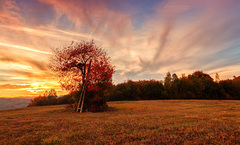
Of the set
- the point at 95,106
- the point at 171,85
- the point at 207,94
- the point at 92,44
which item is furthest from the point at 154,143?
the point at 207,94

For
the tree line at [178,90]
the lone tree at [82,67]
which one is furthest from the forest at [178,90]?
the lone tree at [82,67]

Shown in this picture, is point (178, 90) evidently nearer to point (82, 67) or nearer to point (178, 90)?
point (178, 90)

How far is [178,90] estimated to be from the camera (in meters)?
65.9

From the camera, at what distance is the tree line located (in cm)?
6456

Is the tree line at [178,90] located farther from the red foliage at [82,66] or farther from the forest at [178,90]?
the red foliage at [82,66]

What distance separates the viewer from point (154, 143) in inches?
205

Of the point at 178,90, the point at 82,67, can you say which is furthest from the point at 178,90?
the point at 82,67

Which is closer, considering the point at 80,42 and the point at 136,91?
the point at 80,42

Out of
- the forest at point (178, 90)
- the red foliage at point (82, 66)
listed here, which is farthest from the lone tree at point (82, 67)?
the forest at point (178, 90)

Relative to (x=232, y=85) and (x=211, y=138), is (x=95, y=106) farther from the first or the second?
(x=232, y=85)

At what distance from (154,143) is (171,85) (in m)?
67.4

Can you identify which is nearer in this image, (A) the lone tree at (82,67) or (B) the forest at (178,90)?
(A) the lone tree at (82,67)

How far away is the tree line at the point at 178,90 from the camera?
2542 inches

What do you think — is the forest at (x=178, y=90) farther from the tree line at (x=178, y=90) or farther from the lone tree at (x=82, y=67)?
the lone tree at (x=82, y=67)
